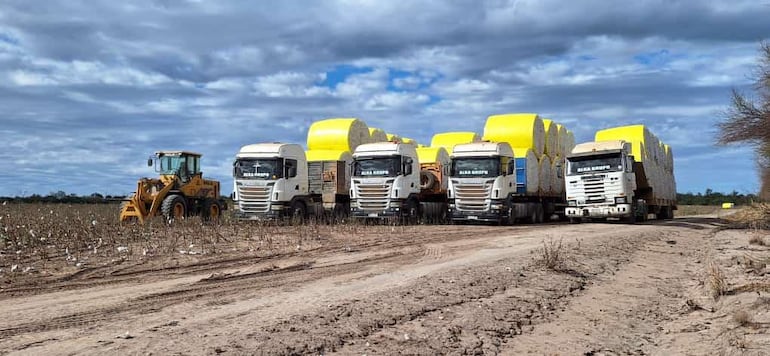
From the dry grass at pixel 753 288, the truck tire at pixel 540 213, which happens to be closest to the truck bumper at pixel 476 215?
the truck tire at pixel 540 213

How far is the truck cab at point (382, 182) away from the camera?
26094 mm

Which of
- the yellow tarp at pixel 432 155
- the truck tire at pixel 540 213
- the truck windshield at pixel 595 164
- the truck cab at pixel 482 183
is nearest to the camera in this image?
the truck cab at pixel 482 183

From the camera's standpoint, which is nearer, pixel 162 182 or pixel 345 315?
pixel 345 315

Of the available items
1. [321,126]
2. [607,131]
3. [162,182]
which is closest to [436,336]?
[162,182]

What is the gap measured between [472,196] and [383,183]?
3618mm

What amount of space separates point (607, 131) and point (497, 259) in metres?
20.9

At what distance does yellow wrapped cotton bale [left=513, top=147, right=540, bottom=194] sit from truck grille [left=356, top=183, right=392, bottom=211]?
6.09m

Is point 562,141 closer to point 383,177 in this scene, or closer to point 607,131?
point 607,131

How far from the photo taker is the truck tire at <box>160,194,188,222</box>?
24469mm

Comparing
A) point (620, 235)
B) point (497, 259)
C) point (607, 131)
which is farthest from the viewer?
point (607, 131)

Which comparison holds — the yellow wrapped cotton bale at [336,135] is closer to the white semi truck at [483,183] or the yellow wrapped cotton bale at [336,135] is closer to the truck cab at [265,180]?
the truck cab at [265,180]

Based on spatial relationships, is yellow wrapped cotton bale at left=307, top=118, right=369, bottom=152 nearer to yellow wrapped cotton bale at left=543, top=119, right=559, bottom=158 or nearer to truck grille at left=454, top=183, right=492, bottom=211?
truck grille at left=454, top=183, right=492, bottom=211

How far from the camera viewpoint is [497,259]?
46.0 feet

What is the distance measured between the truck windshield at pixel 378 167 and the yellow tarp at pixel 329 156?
82.5 inches
